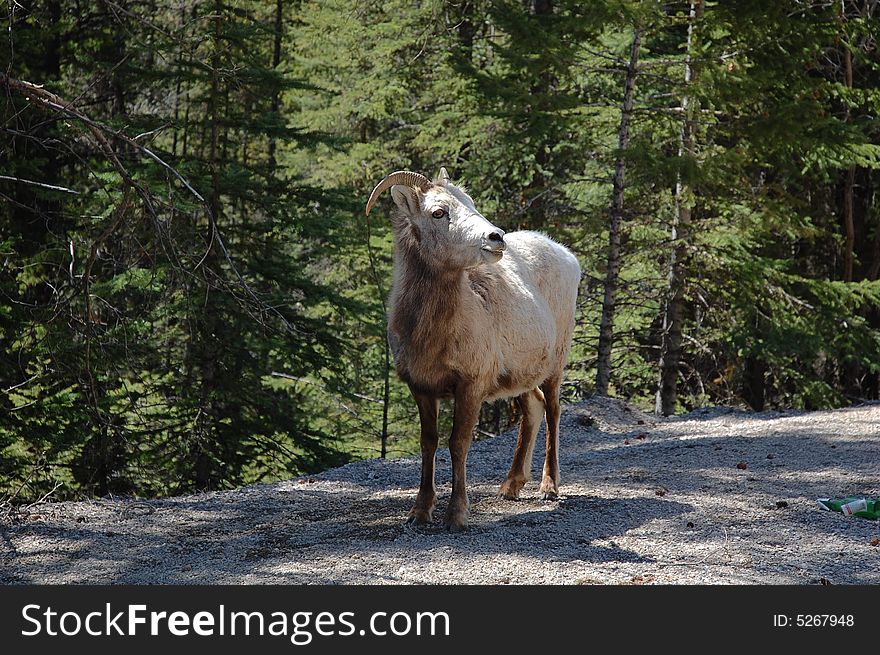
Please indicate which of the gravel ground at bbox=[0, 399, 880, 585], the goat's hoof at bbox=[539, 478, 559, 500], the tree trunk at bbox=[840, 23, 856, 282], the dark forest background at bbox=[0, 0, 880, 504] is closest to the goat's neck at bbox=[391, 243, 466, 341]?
the gravel ground at bbox=[0, 399, 880, 585]

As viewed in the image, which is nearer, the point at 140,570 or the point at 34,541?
the point at 140,570

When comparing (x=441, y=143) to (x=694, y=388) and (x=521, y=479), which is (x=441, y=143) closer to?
(x=694, y=388)

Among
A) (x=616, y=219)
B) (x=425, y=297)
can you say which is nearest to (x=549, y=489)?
(x=425, y=297)

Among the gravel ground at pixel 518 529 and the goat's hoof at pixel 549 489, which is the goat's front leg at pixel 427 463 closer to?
the gravel ground at pixel 518 529

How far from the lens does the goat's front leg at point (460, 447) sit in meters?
7.07

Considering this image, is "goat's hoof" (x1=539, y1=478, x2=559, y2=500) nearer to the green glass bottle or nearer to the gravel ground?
the gravel ground

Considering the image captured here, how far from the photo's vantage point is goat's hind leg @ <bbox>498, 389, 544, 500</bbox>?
824cm

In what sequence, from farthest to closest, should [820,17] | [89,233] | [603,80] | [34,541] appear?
[603,80]
[820,17]
[89,233]
[34,541]

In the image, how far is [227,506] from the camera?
8.48m

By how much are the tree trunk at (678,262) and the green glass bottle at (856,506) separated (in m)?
7.07

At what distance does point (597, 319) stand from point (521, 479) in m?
10.6

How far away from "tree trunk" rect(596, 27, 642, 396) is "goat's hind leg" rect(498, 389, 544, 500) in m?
5.53

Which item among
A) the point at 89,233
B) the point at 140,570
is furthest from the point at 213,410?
the point at 140,570

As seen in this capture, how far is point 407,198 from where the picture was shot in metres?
7.16
